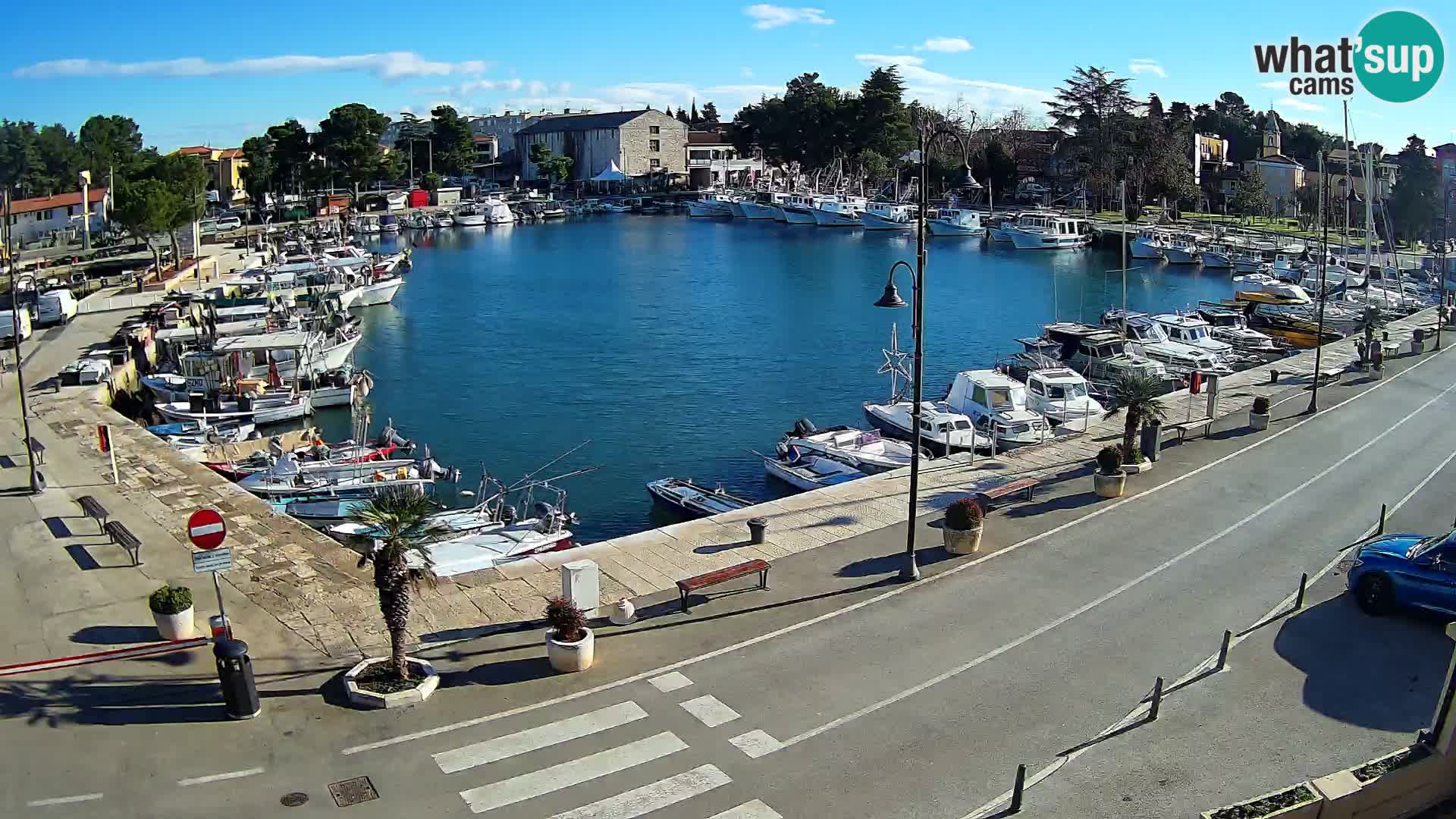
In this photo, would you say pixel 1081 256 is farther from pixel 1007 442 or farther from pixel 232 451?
pixel 232 451

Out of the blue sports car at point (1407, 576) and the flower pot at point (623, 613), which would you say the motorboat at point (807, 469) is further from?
the blue sports car at point (1407, 576)

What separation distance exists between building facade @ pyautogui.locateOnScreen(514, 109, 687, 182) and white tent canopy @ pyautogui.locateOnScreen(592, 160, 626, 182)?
657mm

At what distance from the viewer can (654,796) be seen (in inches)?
485

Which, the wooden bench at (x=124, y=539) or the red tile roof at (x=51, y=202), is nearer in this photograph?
the wooden bench at (x=124, y=539)

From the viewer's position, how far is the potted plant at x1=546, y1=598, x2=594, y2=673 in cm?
1522

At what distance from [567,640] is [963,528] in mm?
7974

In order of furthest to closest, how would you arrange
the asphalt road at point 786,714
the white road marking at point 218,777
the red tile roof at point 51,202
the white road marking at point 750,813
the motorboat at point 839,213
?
the motorboat at point 839,213 < the red tile roof at point 51,202 < the white road marking at point 218,777 < the asphalt road at point 786,714 < the white road marking at point 750,813

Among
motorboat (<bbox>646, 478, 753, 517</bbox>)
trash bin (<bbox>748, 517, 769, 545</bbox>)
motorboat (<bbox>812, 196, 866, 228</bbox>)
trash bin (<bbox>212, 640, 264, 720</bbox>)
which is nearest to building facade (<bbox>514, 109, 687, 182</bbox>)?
motorboat (<bbox>812, 196, 866, 228</bbox>)

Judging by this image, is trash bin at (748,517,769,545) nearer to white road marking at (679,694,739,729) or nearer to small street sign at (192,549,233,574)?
white road marking at (679,694,739,729)

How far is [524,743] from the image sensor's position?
1344 centimetres

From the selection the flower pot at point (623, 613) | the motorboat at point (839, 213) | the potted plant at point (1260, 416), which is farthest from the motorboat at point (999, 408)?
the motorboat at point (839, 213)

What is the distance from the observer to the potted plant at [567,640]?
15.2 m

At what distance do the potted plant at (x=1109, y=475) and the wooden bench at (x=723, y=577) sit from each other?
28.3 ft

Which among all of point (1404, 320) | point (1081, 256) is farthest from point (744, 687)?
point (1081, 256)
